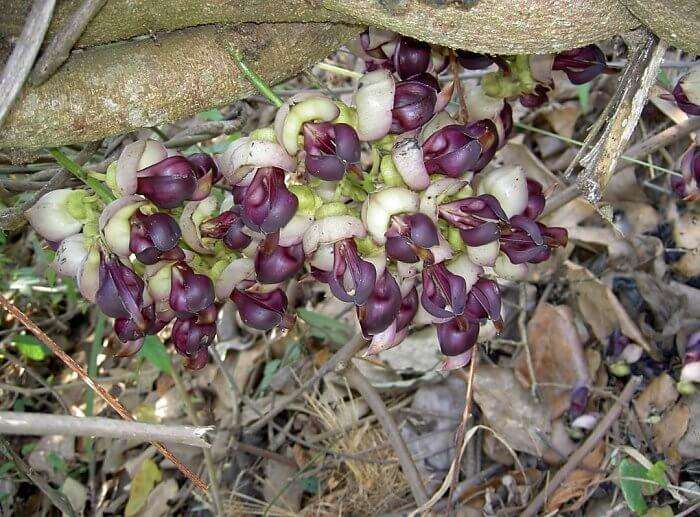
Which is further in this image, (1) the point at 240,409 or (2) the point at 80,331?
(2) the point at 80,331

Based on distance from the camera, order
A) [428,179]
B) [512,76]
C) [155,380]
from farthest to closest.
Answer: [155,380] < [512,76] < [428,179]

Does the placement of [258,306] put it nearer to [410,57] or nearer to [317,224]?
[317,224]

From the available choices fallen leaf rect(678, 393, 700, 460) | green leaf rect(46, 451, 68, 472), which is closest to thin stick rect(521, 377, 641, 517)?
fallen leaf rect(678, 393, 700, 460)

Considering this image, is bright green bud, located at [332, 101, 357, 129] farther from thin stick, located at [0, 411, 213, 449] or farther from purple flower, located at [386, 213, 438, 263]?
thin stick, located at [0, 411, 213, 449]

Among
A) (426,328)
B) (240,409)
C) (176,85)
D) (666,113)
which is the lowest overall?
(240,409)

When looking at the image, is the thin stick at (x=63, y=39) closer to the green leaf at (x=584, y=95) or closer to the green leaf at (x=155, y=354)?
the green leaf at (x=155, y=354)

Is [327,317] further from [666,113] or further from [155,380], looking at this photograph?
[666,113]

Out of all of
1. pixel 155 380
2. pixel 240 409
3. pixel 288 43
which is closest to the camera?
pixel 288 43

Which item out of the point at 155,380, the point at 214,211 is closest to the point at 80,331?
the point at 155,380

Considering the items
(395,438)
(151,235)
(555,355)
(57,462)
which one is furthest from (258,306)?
(57,462)
